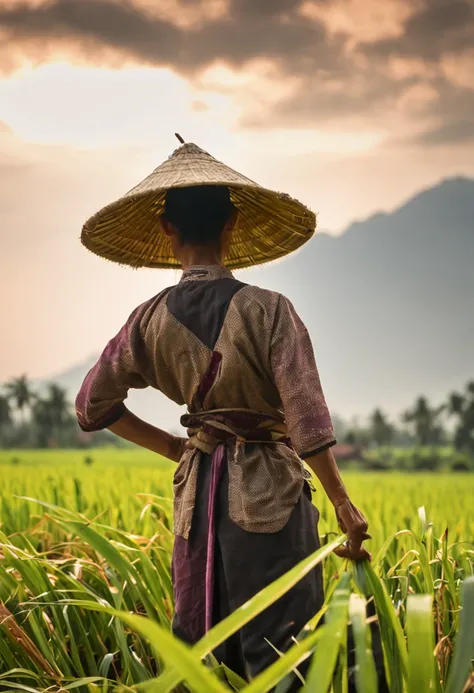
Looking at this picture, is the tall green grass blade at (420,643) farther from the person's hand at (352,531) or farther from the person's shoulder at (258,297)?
the person's shoulder at (258,297)

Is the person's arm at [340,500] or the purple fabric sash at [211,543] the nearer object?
the person's arm at [340,500]

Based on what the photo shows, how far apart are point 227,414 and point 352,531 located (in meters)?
0.43

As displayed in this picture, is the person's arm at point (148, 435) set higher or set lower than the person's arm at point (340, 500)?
higher

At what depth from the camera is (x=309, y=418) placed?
1.94m

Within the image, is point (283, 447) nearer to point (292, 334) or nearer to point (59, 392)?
point (292, 334)

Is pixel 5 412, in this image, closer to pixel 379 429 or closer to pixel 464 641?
pixel 379 429

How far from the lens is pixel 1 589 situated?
7.97ft

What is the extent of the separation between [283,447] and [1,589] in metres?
1.00

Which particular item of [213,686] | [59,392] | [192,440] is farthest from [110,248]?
A: [59,392]

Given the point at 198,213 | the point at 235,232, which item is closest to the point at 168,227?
the point at 198,213

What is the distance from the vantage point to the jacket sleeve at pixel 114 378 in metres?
2.21

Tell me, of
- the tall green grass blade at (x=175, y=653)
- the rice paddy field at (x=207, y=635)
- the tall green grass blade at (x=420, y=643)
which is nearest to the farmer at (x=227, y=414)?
the rice paddy field at (x=207, y=635)

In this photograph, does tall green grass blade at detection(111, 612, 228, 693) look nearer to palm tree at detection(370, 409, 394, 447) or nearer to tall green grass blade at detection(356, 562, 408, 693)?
tall green grass blade at detection(356, 562, 408, 693)

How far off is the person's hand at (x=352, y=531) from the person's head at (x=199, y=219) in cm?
74
